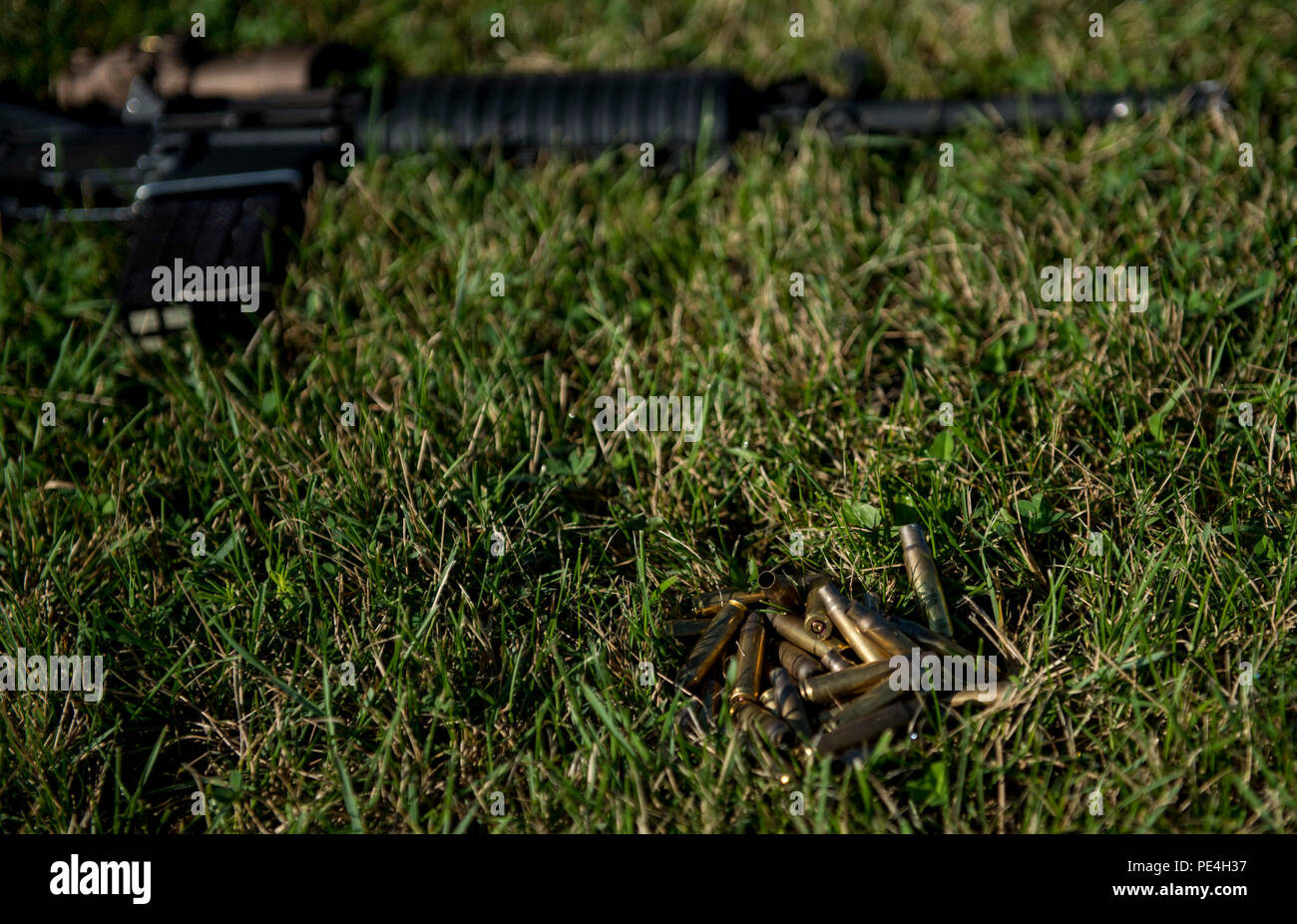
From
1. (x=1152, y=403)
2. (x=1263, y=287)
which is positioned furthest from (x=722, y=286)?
(x=1263, y=287)

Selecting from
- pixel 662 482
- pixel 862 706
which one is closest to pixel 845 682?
pixel 862 706

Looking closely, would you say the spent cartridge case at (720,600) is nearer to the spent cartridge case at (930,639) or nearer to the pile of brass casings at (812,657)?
the pile of brass casings at (812,657)

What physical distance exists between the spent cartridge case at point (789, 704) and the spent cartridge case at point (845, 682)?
50 millimetres

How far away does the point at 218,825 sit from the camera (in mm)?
2693

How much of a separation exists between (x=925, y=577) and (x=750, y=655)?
56cm

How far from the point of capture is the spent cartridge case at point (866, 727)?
8.51 feet

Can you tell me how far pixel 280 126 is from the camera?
496cm

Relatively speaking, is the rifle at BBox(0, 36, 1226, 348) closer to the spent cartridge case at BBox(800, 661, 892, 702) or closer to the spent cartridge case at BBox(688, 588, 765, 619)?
the spent cartridge case at BBox(688, 588, 765, 619)

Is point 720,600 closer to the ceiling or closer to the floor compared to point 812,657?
closer to the ceiling

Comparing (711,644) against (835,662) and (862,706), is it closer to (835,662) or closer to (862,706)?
(835,662)

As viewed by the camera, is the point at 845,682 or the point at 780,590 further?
the point at 780,590

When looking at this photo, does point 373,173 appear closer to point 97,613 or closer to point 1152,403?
point 97,613

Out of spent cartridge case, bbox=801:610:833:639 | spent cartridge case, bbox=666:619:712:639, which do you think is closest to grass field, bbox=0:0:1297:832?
spent cartridge case, bbox=666:619:712:639
